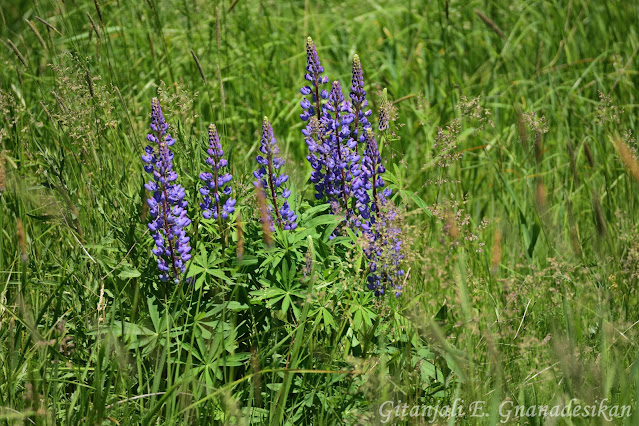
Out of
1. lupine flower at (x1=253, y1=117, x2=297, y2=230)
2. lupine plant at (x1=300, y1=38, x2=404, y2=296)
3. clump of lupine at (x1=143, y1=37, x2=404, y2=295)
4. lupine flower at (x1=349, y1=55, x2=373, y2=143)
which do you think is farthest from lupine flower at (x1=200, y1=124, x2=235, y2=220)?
lupine flower at (x1=349, y1=55, x2=373, y2=143)

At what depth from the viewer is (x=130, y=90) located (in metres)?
3.80

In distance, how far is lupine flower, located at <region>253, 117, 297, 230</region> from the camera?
220 centimetres

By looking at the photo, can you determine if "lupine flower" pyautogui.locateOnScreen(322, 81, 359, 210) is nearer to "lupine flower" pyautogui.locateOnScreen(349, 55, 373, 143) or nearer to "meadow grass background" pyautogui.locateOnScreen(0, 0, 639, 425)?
"lupine flower" pyautogui.locateOnScreen(349, 55, 373, 143)

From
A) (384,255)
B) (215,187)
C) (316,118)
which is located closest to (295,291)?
(384,255)

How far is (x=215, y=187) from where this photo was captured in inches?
87.9

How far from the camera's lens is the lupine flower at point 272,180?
86.5 inches

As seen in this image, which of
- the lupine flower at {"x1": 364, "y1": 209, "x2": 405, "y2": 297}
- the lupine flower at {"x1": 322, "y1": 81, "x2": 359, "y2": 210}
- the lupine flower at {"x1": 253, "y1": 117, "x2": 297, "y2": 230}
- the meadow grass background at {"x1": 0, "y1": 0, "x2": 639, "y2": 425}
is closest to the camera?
the meadow grass background at {"x1": 0, "y1": 0, "x2": 639, "y2": 425}

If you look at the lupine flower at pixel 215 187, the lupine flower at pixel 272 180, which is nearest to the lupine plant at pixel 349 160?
the lupine flower at pixel 272 180

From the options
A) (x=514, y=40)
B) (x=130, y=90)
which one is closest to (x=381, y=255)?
(x=130, y=90)

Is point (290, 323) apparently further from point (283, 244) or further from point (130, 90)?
point (130, 90)

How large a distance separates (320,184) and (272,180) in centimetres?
22

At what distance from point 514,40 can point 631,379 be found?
10.4ft

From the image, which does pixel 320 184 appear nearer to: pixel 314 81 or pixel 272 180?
pixel 272 180

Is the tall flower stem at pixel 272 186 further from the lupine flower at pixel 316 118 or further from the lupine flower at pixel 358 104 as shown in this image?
the lupine flower at pixel 358 104
